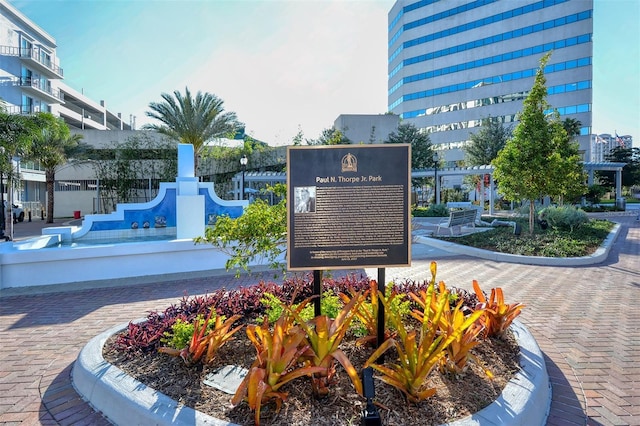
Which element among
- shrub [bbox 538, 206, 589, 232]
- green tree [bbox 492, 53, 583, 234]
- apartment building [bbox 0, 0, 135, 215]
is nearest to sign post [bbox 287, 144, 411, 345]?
green tree [bbox 492, 53, 583, 234]

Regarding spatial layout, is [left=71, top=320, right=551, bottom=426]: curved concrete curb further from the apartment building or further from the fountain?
the apartment building

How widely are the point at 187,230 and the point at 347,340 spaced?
26.1ft

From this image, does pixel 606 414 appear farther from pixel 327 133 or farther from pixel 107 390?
pixel 327 133

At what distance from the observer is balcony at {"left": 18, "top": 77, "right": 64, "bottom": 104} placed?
36969 mm

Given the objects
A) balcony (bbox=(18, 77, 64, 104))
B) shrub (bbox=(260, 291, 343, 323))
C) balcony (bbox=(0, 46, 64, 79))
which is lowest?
shrub (bbox=(260, 291, 343, 323))

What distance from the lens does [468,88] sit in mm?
56250

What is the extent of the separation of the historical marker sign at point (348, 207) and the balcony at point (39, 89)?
43.8m

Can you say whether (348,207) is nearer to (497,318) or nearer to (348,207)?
(348,207)

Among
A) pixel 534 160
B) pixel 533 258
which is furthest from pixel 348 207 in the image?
pixel 534 160

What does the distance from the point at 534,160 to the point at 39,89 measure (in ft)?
143

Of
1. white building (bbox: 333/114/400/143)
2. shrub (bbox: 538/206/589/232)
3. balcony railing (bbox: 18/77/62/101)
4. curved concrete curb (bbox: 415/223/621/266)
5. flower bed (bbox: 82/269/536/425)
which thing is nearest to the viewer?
flower bed (bbox: 82/269/536/425)

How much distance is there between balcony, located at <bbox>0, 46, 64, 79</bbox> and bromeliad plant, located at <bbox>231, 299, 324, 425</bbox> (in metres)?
44.7

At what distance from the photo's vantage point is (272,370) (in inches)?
121

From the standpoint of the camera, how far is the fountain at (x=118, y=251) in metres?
8.10
